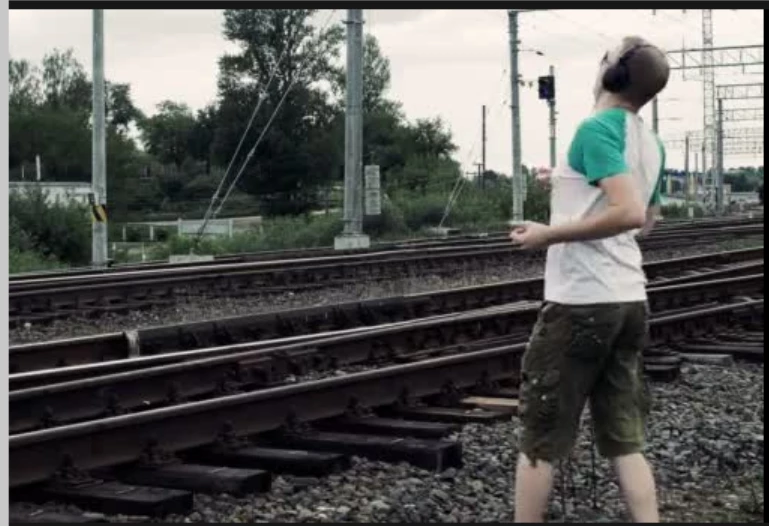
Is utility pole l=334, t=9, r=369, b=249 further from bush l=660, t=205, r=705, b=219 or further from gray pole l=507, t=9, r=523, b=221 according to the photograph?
bush l=660, t=205, r=705, b=219

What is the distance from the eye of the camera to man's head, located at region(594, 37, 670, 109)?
430 centimetres

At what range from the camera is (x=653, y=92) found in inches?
172

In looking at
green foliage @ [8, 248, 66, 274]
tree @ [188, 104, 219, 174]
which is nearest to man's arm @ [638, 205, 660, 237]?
green foliage @ [8, 248, 66, 274]

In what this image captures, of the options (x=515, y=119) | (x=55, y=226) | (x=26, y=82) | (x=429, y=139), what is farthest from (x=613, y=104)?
(x=26, y=82)

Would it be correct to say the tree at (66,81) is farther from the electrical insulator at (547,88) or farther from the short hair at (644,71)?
the short hair at (644,71)

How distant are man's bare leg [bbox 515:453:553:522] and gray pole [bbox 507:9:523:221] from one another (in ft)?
118

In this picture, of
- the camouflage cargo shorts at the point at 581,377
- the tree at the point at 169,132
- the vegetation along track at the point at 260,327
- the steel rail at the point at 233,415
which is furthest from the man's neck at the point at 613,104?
the tree at the point at 169,132

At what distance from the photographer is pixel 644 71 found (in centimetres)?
430

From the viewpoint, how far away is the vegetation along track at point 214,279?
47.5ft

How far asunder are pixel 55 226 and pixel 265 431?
26.6 meters

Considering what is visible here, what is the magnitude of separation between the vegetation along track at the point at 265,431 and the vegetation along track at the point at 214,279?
623 centimetres

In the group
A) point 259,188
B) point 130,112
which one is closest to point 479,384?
point 259,188

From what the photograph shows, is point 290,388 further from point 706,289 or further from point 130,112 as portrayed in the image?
point 130,112

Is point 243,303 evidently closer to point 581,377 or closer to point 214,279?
point 214,279
